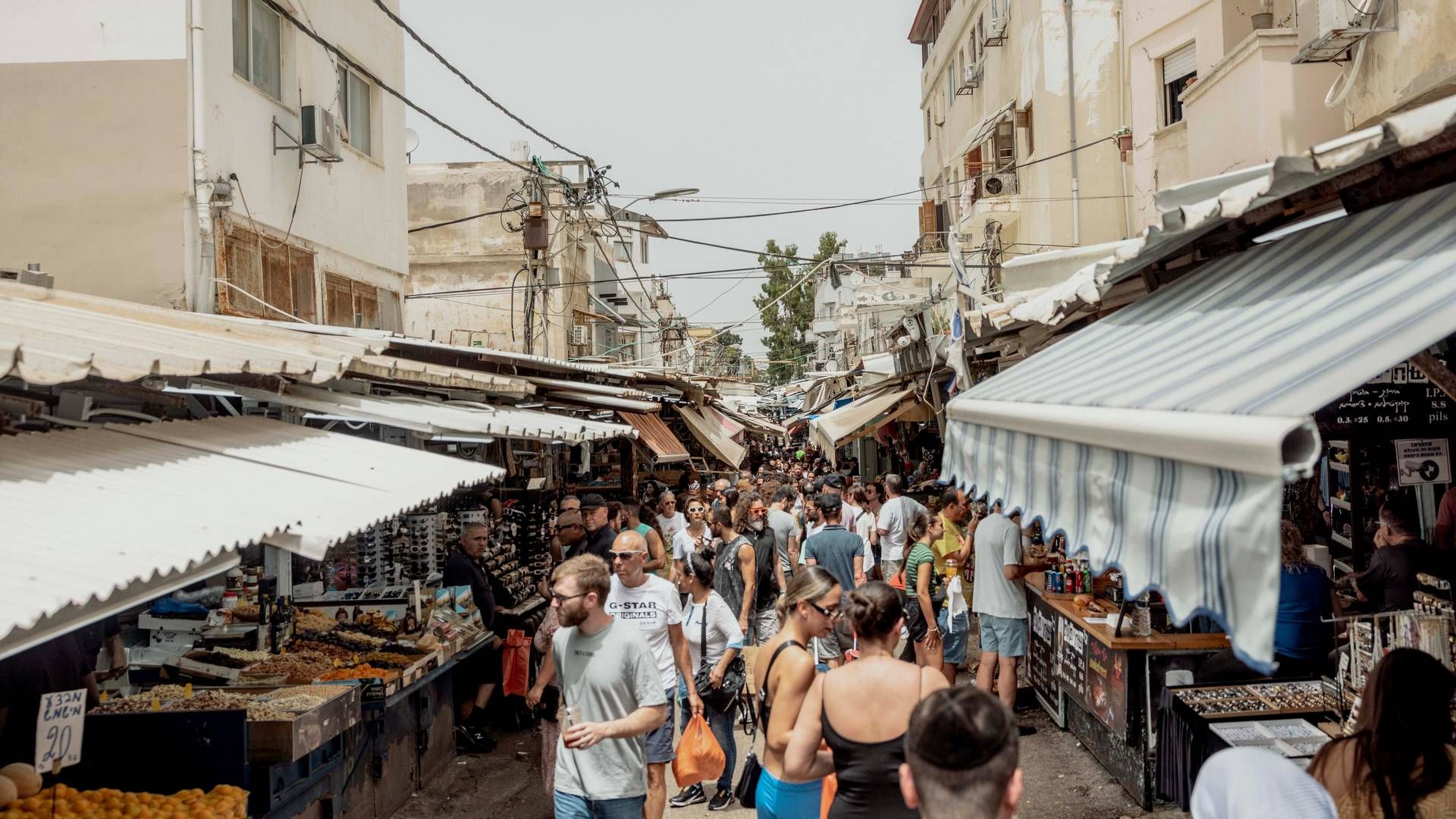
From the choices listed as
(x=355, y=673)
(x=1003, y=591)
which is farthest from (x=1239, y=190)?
(x=355, y=673)

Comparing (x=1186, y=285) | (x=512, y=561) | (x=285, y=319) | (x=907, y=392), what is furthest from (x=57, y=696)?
(x=907, y=392)

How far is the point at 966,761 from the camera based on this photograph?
2.79 meters

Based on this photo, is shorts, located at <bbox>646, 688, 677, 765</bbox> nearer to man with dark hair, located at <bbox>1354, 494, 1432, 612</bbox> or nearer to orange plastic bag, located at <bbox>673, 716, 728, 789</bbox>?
orange plastic bag, located at <bbox>673, 716, 728, 789</bbox>

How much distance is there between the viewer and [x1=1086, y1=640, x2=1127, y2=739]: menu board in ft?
23.4

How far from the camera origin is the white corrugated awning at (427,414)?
677 centimetres

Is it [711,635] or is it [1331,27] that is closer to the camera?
[711,635]

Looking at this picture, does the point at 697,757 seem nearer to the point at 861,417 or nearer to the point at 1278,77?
the point at 1278,77

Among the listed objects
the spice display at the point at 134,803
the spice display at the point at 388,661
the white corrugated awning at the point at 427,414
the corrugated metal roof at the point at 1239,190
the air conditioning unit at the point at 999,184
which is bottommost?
the spice display at the point at 134,803

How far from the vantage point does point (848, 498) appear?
49.8 ft

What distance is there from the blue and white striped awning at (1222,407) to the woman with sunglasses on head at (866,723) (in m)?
0.71

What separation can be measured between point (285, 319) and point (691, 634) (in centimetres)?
815

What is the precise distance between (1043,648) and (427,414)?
530 centimetres

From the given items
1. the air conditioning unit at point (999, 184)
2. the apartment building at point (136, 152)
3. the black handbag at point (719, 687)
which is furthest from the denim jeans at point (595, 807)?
the air conditioning unit at point (999, 184)

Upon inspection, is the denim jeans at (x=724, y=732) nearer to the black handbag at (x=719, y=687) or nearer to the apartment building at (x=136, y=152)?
the black handbag at (x=719, y=687)
